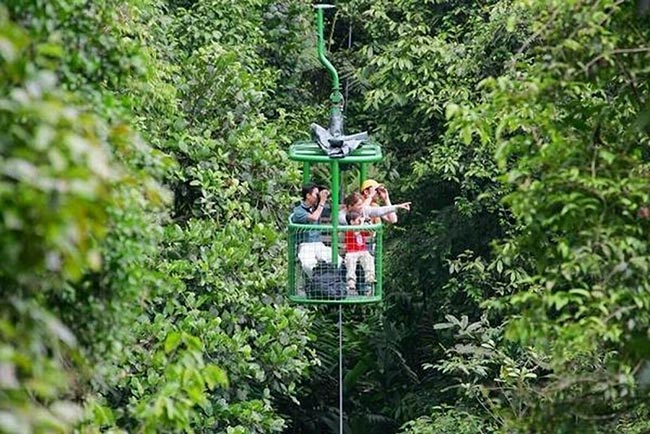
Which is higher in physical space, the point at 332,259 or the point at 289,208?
the point at 289,208

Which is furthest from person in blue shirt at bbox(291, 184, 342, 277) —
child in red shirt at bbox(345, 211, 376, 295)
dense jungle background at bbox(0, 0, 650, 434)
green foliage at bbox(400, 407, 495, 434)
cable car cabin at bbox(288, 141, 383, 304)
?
green foliage at bbox(400, 407, 495, 434)

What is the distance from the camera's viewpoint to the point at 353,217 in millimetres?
7969

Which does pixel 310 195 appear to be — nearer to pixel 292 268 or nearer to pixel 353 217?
pixel 353 217

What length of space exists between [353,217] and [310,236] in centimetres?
28

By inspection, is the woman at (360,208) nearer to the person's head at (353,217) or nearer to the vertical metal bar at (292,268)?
the person's head at (353,217)

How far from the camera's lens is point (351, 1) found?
11367 mm

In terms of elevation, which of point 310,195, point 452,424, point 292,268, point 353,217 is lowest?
point 452,424

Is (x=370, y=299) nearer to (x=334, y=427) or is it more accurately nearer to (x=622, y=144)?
(x=622, y=144)

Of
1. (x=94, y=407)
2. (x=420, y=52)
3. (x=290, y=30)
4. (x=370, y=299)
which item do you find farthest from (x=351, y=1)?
(x=94, y=407)

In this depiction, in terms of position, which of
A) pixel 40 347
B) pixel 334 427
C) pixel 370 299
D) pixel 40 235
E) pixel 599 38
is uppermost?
pixel 599 38

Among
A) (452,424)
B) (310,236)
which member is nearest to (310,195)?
(310,236)

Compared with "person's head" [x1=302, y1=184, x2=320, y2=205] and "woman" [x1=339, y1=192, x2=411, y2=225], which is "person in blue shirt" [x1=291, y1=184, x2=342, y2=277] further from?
"woman" [x1=339, y1=192, x2=411, y2=225]

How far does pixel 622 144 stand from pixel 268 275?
14.4ft

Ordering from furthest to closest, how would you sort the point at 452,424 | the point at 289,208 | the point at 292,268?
the point at 289,208, the point at 452,424, the point at 292,268
